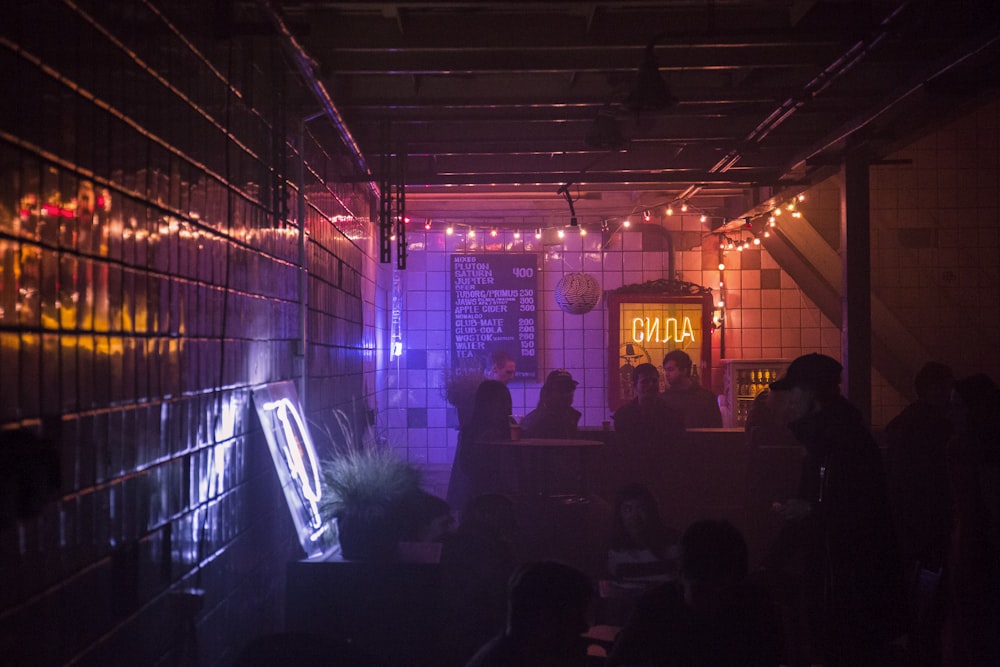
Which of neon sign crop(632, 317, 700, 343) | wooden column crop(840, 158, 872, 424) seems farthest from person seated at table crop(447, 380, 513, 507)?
neon sign crop(632, 317, 700, 343)

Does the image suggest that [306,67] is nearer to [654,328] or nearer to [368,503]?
[368,503]

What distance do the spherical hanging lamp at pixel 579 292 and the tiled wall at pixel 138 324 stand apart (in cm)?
527

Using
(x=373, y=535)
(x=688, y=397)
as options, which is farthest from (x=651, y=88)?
(x=688, y=397)

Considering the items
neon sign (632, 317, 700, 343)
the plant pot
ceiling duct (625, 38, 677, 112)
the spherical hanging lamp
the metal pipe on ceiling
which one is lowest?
the plant pot

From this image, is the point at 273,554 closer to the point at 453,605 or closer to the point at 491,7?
the point at 453,605

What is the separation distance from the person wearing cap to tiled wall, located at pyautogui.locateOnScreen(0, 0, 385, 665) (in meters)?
2.61

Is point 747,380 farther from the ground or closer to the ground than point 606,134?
closer to the ground

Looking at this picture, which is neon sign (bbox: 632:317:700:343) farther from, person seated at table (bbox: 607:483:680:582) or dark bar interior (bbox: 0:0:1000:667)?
person seated at table (bbox: 607:483:680:582)

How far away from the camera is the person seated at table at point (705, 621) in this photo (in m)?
3.03

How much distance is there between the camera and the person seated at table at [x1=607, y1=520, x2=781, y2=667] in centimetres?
303

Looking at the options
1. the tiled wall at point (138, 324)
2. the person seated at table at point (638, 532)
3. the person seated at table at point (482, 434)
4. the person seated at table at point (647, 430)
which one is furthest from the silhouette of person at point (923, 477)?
the tiled wall at point (138, 324)

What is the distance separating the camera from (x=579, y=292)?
31.4 ft

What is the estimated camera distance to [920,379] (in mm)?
5750

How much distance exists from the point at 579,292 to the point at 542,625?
7036mm
